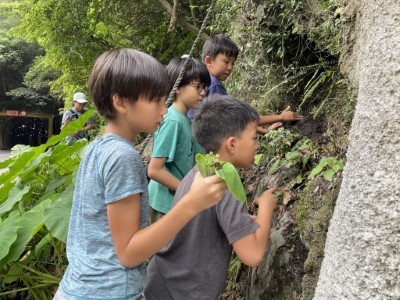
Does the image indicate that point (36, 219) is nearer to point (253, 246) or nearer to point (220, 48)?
point (220, 48)

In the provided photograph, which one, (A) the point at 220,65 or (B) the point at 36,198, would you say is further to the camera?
(B) the point at 36,198

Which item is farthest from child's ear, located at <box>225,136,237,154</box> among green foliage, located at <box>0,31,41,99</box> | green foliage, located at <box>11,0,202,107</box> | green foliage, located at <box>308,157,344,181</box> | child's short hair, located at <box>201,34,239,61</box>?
green foliage, located at <box>0,31,41,99</box>

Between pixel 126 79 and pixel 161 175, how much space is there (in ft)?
2.74

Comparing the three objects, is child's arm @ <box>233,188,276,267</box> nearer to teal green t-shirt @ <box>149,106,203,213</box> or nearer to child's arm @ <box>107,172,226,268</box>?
child's arm @ <box>107,172,226,268</box>

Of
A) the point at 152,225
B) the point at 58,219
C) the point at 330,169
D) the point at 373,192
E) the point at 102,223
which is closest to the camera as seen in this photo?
the point at 373,192

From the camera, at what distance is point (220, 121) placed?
159cm

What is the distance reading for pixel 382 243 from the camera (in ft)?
2.71

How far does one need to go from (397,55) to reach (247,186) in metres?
2.31

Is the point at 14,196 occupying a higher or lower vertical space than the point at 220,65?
lower

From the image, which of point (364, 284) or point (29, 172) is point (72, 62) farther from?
point (364, 284)

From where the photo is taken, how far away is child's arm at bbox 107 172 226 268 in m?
1.10

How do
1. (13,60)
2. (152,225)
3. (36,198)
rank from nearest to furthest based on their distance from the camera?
(152,225) < (36,198) < (13,60)

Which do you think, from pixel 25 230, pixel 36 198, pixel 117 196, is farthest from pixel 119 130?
pixel 36 198

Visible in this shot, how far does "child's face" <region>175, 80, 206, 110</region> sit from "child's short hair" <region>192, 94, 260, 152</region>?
571mm
